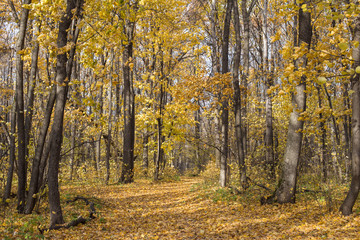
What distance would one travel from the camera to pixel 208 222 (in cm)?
654

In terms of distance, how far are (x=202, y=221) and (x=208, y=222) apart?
213 millimetres

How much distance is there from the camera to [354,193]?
18.2 ft

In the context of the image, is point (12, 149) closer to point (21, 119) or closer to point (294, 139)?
point (21, 119)

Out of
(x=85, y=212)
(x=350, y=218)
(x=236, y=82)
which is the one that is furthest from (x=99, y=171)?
(x=350, y=218)

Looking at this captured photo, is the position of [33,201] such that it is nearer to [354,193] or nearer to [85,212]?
[85,212]

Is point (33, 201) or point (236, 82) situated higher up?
point (236, 82)

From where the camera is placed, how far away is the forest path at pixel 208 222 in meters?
5.26

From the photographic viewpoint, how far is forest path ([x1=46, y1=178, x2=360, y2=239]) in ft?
17.3

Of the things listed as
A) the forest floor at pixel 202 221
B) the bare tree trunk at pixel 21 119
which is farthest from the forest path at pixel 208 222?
the bare tree trunk at pixel 21 119

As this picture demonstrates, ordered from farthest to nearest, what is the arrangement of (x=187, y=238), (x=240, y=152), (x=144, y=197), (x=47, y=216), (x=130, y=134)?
(x=130, y=134), (x=144, y=197), (x=240, y=152), (x=47, y=216), (x=187, y=238)

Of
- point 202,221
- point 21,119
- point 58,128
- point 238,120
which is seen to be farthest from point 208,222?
point 21,119

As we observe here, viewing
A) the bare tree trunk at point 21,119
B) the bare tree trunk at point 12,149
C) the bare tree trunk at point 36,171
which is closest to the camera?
the bare tree trunk at point 36,171

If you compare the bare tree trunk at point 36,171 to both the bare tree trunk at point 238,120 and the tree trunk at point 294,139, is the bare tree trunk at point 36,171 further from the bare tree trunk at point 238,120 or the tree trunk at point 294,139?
the tree trunk at point 294,139

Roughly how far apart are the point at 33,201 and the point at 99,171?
7.57m
